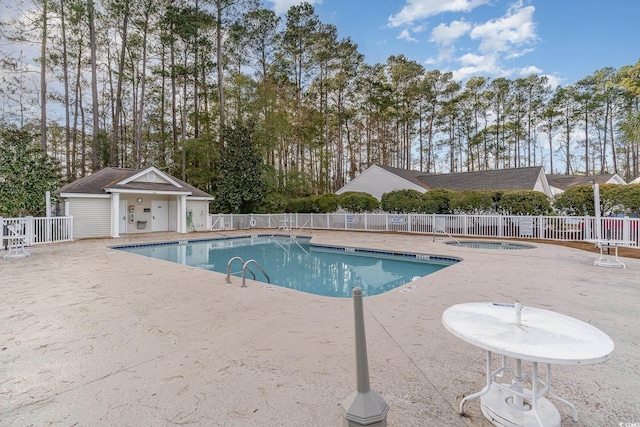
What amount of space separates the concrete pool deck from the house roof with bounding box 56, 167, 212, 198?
1000cm

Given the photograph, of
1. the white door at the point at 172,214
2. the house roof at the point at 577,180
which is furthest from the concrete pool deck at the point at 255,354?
the house roof at the point at 577,180

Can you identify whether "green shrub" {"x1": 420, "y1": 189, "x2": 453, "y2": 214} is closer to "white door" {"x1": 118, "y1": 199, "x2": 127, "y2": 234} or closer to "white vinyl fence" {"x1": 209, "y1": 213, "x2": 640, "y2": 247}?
"white vinyl fence" {"x1": 209, "y1": 213, "x2": 640, "y2": 247}

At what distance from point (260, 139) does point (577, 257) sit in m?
19.2

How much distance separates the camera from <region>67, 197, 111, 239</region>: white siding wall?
45.3 ft

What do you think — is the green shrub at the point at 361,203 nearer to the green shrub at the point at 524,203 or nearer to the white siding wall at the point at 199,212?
the green shrub at the point at 524,203

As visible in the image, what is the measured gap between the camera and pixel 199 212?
725 inches

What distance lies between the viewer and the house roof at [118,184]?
14.2m

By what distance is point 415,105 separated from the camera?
2992 cm

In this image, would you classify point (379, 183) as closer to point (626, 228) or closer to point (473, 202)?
point (473, 202)

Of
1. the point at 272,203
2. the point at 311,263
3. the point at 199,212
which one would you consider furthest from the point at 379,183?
the point at 311,263

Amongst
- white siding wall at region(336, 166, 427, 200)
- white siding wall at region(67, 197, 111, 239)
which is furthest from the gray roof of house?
white siding wall at region(67, 197, 111, 239)

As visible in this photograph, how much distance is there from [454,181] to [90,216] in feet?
70.5

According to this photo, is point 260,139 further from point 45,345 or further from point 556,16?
point 45,345

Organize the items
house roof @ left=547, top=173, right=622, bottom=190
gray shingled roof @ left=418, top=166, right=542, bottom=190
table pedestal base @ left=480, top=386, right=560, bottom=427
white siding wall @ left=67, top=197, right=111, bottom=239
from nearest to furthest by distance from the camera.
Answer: table pedestal base @ left=480, top=386, right=560, bottom=427 → white siding wall @ left=67, top=197, right=111, bottom=239 → gray shingled roof @ left=418, top=166, right=542, bottom=190 → house roof @ left=547, top=173, right=622, bottom=190
